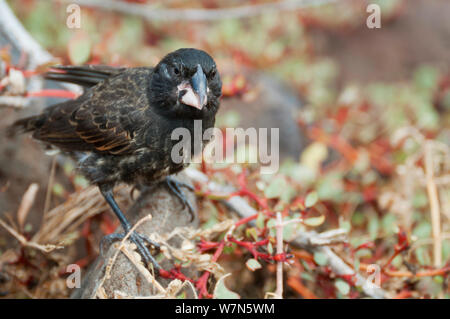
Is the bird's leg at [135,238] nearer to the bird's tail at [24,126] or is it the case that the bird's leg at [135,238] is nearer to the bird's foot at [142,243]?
the bird's foot at [142,243]

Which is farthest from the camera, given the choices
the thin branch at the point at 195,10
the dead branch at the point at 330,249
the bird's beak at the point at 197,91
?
the thin branch at the point at 195,10


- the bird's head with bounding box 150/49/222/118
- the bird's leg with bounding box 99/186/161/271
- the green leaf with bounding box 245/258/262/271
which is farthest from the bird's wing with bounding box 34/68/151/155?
the green leaf with bounding box 245/258/262/271

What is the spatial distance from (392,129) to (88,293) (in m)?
2.97

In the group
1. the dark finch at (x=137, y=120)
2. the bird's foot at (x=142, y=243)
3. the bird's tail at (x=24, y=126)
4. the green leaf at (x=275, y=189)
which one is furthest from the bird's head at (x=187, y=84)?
the bird's tail at (x=24, y=126)

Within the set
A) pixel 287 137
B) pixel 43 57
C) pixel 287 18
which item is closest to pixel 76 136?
pixel 43 57

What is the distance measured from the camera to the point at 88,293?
2186 millimetres

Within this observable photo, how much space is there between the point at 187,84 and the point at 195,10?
2.77 m

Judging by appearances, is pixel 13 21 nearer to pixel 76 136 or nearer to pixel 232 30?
pixel 76 136

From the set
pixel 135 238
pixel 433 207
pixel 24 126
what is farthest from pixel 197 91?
pixel 433 207

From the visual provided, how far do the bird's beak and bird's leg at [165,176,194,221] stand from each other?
56 centimetres

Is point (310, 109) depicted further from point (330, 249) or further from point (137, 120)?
point (137, 120)

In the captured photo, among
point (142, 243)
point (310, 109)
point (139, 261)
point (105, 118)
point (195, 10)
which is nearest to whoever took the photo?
point (139, 261)

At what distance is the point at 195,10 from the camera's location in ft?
15.6

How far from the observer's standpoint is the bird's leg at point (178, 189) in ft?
8.31
